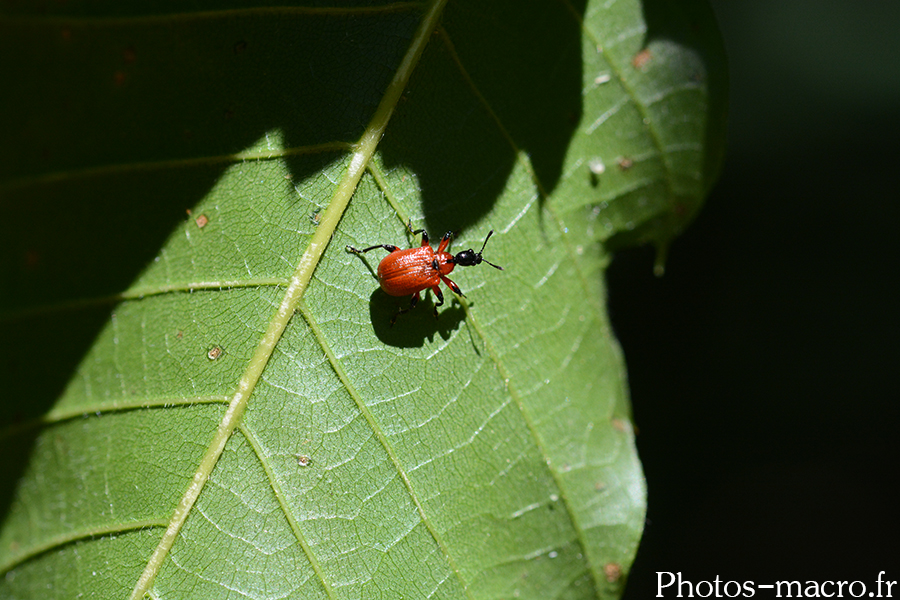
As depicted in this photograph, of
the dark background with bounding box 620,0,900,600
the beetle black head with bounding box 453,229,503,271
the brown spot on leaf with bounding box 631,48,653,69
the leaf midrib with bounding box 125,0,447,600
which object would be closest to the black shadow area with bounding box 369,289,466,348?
the beetle black head with bounding box 453,229,503,271

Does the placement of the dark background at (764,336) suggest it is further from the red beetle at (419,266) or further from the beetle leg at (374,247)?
the beetle leg at (374,247)

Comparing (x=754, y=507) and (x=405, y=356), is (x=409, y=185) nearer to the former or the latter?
(x=405, y=356)

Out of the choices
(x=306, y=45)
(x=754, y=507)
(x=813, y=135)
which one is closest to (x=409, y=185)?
(x=306, y=45)

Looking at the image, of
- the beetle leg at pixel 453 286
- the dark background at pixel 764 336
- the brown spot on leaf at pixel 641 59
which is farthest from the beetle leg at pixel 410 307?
the dark background at pixel 764 336

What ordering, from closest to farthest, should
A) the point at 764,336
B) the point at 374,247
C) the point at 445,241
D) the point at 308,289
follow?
the point at 308,289, the point at 374,247, the point at 445,241, the point at 764,336

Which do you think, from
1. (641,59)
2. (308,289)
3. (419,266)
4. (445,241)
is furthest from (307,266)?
(641,59)

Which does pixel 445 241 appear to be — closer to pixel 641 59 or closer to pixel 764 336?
pixel 641 59

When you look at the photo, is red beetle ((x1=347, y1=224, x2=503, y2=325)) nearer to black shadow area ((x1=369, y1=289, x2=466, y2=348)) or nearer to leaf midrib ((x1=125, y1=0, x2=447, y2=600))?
black shadow area ((x1=369, y1=289, x2=466, y2=348))
